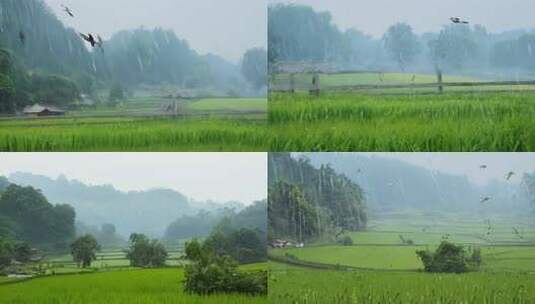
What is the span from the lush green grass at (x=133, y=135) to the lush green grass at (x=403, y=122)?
18cm

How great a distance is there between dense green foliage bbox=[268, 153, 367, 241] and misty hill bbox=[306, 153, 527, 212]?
8 cm

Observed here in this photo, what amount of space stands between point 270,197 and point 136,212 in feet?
2.50

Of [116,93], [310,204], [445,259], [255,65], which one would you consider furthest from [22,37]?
[445,259]

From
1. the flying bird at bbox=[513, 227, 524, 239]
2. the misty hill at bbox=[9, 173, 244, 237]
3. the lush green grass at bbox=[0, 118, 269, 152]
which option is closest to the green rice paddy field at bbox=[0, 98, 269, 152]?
the lush green grass at bbox=[0, 118, 269, 152]

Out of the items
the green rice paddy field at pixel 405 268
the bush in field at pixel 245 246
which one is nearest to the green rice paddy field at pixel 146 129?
the bush in field at pixel 245 246

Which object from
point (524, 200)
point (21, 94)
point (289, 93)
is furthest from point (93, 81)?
point (524, 200)

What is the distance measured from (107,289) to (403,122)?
1876 millimetres

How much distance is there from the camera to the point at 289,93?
3998 millimetres

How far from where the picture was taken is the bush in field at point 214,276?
3.96m

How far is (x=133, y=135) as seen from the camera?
13.3ft

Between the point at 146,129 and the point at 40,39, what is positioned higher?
the point at 40,39

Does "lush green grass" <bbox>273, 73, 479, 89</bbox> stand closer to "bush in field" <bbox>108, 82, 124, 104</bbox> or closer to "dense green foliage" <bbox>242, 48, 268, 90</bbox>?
"dense green foliage" <bbox>242, 48, 268, 90</bbox>

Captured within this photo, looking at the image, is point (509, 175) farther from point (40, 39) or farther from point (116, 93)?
point (40, 39)

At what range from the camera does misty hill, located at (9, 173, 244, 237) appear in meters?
4.05
